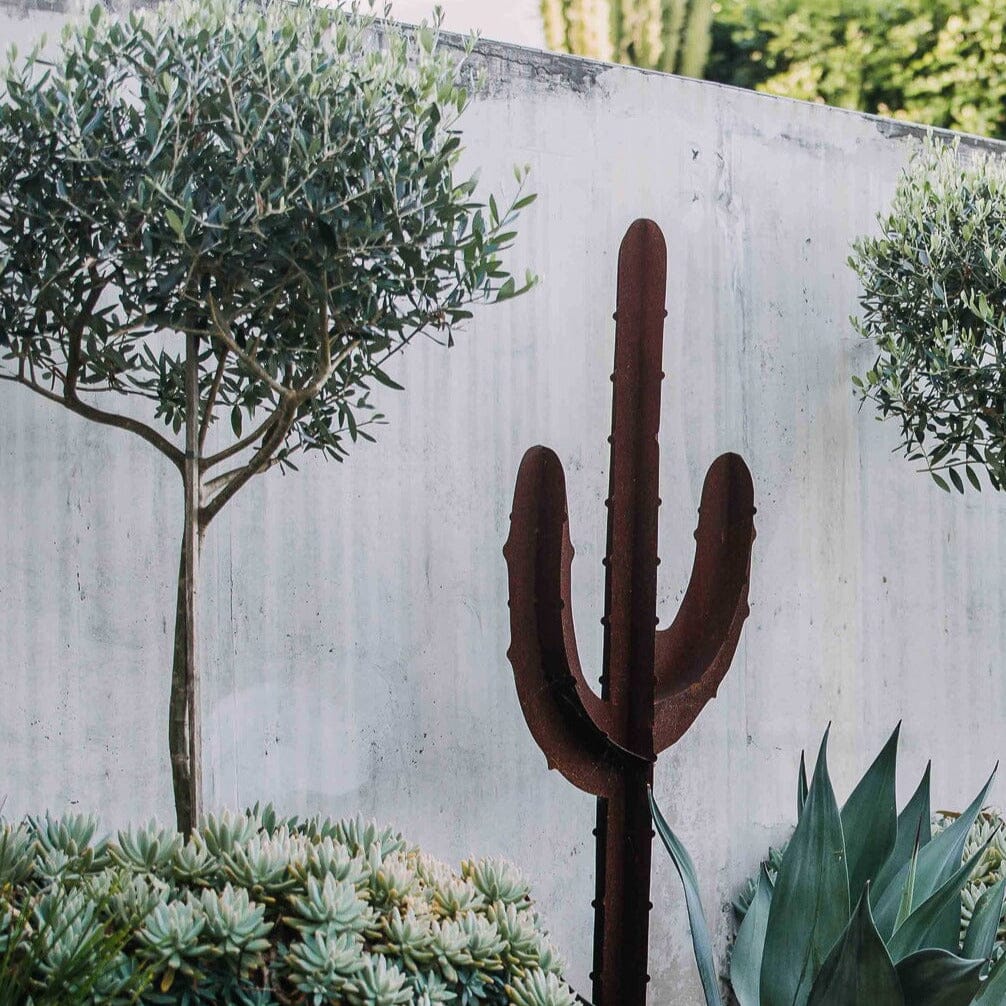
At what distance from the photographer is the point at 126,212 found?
2.22 meters

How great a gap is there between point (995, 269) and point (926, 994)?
2.20 meters

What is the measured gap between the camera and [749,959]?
2527mm

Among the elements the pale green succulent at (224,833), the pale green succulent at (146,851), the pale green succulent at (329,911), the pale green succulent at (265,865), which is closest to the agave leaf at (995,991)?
the pale green succulent at (329,911)

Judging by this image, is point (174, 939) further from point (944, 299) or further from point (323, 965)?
point (944, 299)

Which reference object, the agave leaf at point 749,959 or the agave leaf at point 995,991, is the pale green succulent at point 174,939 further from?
the agave leaf at point 995,991

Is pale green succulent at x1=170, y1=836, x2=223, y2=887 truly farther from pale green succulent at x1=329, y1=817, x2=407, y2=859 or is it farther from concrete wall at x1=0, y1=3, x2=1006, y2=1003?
concrete wall at x1=0, y1=3, x2=1006, y2=1003

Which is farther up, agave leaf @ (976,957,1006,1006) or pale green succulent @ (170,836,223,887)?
pale green succulent @ (170,836,223,887)

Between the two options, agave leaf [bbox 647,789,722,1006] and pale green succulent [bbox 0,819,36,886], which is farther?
agave leaf [bbox 647,789,722,1006]

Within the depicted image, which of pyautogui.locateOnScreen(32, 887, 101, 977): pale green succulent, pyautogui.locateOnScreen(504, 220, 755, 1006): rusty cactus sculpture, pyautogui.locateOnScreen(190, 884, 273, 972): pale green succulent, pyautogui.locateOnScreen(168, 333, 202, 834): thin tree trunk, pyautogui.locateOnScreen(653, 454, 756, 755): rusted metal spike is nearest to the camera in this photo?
pyautogui.locateOnScreen(32, 887, 101, 977): pale green succulent

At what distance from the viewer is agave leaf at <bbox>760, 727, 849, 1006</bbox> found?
2287mm

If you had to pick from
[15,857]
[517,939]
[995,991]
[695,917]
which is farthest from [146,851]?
[995,991]

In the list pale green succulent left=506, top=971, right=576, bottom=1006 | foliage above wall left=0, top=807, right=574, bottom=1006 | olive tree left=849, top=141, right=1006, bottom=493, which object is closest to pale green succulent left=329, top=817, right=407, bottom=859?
foliage above wall left=0, top=807, right=574, bottom=1006

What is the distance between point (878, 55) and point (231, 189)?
6.64 metres

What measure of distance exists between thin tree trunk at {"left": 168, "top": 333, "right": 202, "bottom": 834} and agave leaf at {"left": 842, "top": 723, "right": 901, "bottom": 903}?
4.40 feet
